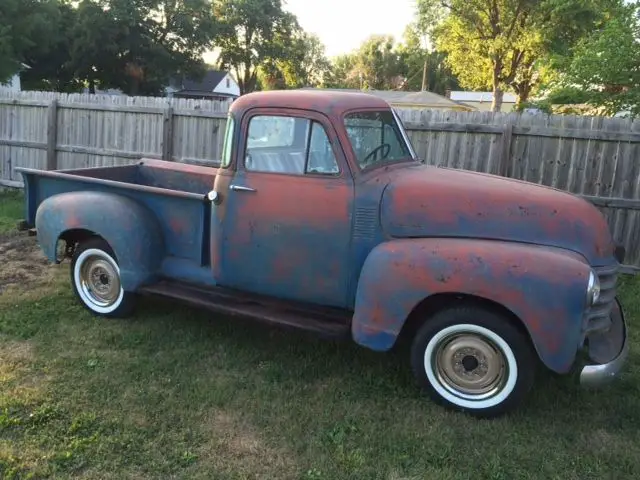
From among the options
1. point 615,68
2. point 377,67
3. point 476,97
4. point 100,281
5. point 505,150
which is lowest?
point 100,281

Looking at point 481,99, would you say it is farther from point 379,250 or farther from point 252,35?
point 379,250

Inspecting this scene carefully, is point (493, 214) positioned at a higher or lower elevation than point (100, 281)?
higher

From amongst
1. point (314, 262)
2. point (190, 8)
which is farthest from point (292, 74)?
point (314, 262)

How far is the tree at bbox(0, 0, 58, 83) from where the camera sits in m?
14.7

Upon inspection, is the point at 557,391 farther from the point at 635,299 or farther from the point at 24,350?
the point at 24,350

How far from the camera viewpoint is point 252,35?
165 ft

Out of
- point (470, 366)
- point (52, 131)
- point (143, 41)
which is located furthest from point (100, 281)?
point (143, 41)

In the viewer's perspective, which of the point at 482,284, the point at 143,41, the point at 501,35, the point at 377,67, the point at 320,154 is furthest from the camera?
the point at 377,67

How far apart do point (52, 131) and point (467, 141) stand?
24.1 ft

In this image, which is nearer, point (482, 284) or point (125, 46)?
point (482, 284)

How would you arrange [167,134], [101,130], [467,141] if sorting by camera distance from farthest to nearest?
[101,130]
[167,134]
[467,141]

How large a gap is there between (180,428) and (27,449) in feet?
2.77

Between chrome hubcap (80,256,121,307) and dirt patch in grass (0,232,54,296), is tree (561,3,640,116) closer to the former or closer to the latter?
chrome hubcap (80,256,121,307)

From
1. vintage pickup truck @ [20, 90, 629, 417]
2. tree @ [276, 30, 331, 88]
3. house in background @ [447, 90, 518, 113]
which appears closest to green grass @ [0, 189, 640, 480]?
vintage pickup truck @ [20, 90, 629, 417]
